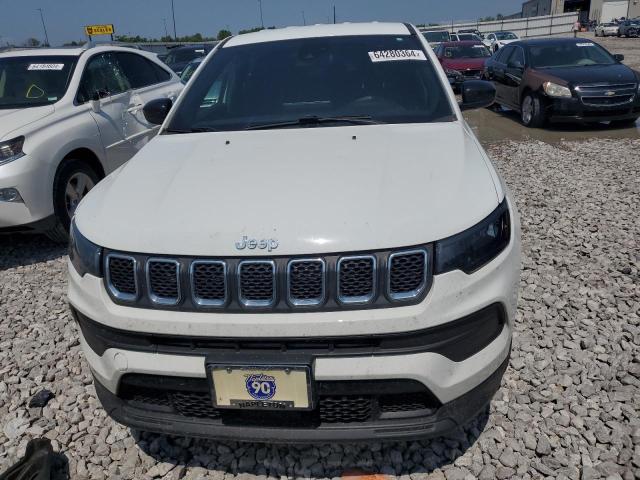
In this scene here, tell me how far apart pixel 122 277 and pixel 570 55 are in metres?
10.2

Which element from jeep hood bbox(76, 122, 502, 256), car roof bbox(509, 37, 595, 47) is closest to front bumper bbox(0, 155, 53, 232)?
jeep hood bbox(76, 122, 502, 256)

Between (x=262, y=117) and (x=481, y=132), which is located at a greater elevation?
(x=262, y=117)

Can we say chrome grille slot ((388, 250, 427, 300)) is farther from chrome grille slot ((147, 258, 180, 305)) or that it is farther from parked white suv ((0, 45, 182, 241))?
parked white suv ((0, 45, 182, 241))

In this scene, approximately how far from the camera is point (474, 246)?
1825mm

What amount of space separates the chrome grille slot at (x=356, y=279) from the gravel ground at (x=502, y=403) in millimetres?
842

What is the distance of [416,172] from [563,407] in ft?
4.49

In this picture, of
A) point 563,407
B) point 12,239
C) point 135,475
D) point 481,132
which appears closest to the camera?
point 135,475

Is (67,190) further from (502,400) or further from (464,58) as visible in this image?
(464,58)

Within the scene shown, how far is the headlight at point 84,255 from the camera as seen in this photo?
1.93 m

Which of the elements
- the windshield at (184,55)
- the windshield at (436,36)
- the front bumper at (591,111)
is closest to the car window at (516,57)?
the front bumper at (591,111)

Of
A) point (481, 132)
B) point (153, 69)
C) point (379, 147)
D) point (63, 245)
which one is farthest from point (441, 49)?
point (379, 147)

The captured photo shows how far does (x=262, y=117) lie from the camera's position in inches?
115

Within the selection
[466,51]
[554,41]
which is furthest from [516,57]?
[466,51]

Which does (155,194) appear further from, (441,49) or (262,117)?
(441,49)
